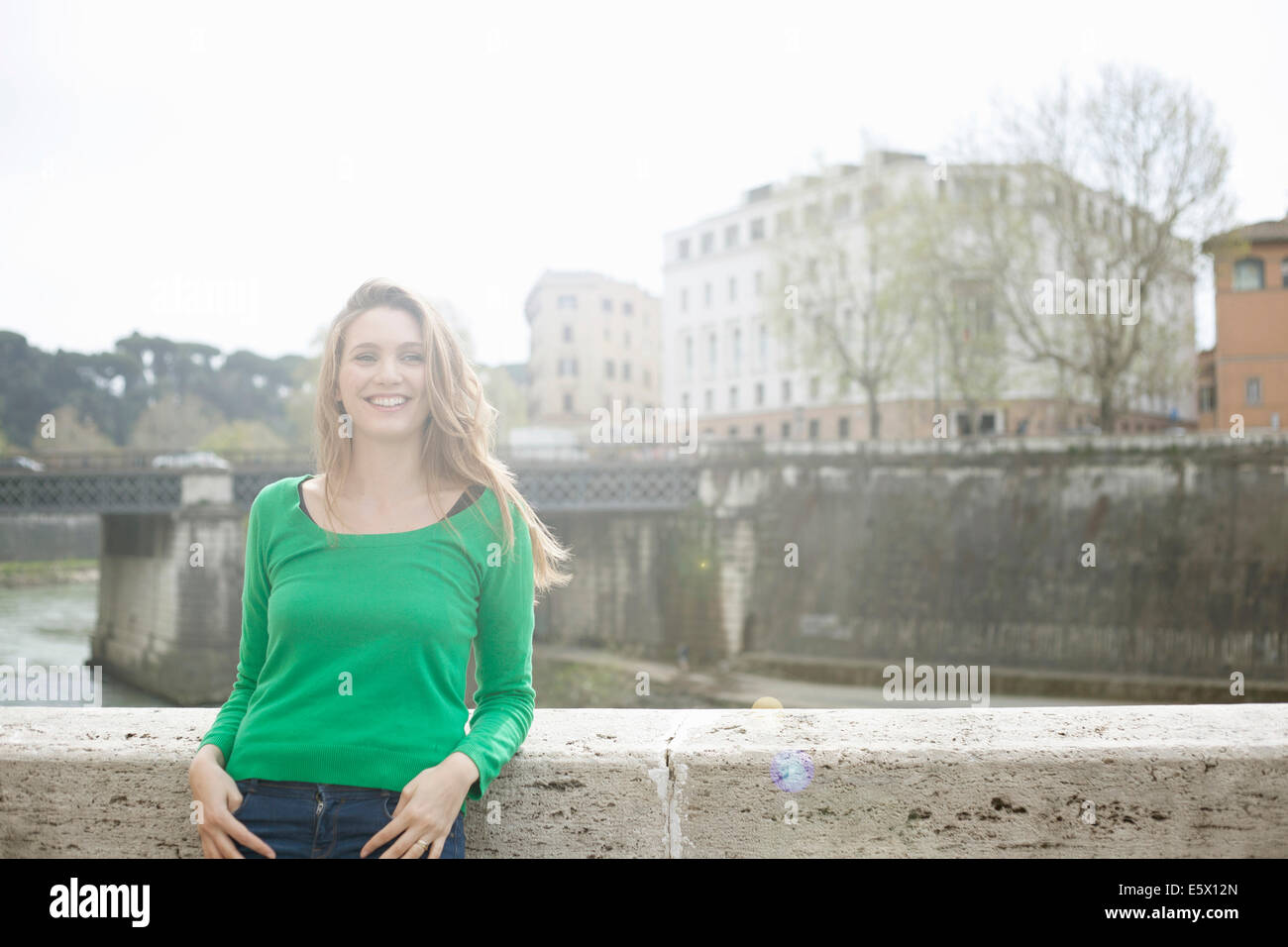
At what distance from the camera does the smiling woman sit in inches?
82.8

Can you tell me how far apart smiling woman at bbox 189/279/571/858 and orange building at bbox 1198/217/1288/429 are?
41.6 metres

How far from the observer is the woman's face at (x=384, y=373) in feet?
7.75

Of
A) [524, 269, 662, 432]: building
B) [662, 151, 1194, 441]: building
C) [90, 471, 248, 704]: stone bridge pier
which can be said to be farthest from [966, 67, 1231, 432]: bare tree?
[524, 269, 662, 432]: building

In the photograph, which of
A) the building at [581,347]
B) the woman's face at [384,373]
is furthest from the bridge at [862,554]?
the building at [581,347]

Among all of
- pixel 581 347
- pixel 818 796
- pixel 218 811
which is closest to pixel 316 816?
pixel 218 811

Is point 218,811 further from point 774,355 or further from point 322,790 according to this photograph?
point 774,355

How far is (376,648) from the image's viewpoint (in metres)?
2.12

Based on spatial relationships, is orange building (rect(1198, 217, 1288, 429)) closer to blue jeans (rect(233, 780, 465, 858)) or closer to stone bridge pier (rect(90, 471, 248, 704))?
stone bridge pier (rect(90, 471, 248, 704))

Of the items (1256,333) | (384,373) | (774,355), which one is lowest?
(384,373)

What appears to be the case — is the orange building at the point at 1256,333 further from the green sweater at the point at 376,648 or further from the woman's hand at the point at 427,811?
the woman's hand at the point at 427,811

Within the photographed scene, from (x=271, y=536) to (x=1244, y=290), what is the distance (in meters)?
43.8

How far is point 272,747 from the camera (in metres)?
2.13

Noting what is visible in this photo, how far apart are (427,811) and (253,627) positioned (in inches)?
26.3
